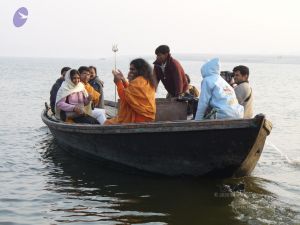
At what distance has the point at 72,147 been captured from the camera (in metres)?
9.19

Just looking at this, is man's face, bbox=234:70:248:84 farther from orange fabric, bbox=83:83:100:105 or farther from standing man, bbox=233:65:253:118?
orange fabric, bbox=83:83:100:105

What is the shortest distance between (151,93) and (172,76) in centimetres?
127

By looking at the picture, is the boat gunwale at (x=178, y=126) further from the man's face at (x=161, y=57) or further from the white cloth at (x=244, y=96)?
the man's face at (x=161, y=57)

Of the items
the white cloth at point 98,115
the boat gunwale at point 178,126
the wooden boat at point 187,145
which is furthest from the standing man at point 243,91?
the white cloth at point 98,115

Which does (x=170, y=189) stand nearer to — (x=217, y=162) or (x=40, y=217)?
(x=217, y=162)

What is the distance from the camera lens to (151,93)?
7.35m

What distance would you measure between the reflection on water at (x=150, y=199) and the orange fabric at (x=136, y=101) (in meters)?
0.93

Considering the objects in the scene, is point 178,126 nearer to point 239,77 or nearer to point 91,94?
point 239,77

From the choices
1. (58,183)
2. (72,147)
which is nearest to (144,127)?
(58,183)

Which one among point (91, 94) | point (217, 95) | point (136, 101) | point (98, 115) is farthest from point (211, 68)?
point (91, 94)

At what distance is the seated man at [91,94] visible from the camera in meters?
9.27

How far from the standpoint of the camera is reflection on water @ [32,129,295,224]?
618cm

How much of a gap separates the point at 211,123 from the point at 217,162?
2.39ft

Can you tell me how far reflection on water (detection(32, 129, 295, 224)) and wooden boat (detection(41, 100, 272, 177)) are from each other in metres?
0.23
